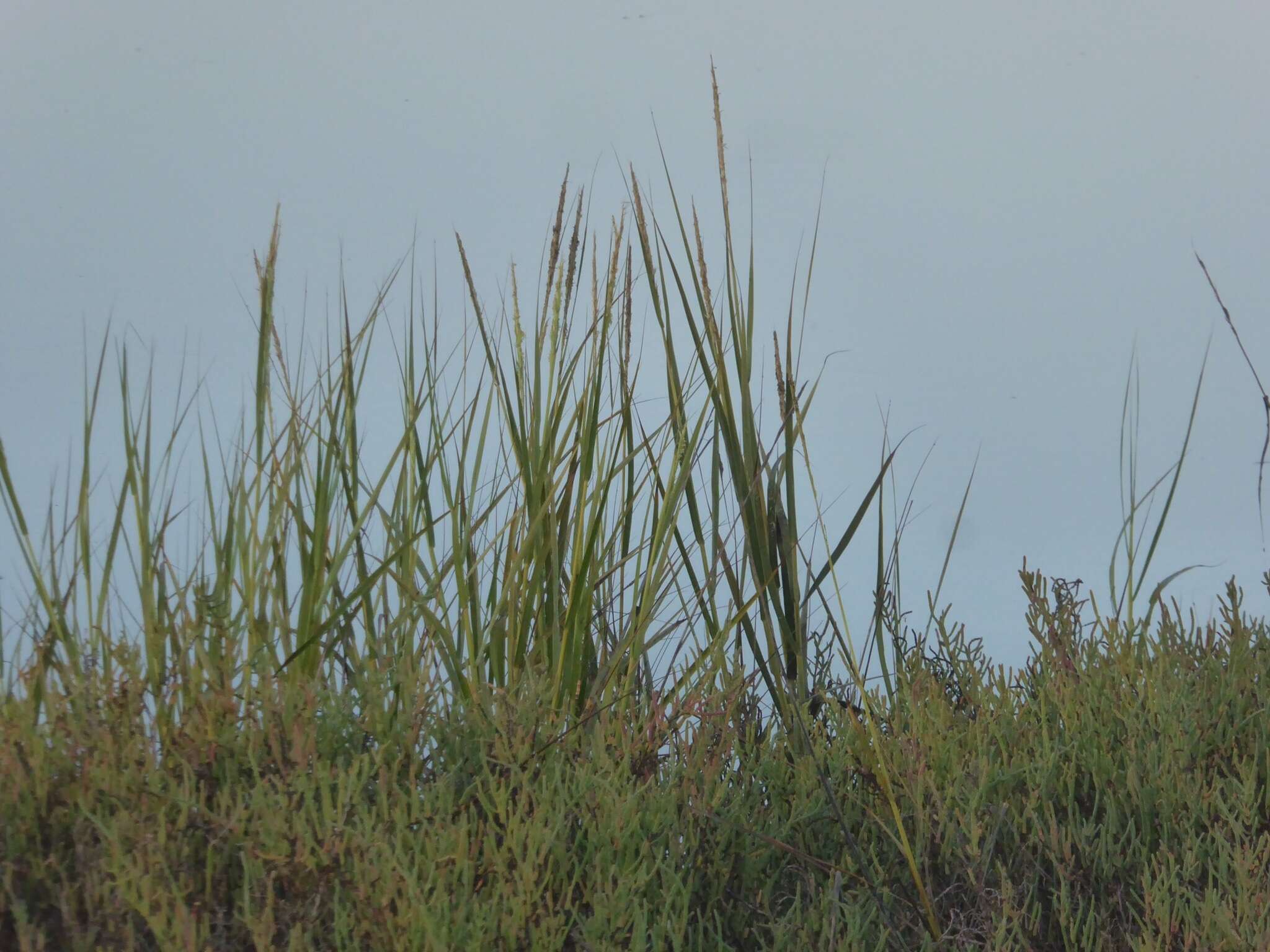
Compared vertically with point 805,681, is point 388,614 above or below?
above

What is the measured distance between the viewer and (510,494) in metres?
1.81

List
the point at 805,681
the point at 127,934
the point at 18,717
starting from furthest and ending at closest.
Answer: the point at 805,681 → the point at 18,717 → the point at 127,934

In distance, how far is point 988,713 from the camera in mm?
1602

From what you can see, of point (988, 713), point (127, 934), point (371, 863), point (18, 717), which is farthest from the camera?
point (988, 713)

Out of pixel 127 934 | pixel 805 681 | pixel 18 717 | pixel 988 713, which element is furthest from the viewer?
pixel 805 681

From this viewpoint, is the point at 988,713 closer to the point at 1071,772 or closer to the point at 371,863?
the point at 1071,772

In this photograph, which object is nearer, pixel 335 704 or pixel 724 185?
pixel 335 704

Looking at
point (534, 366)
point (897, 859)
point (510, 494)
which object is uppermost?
point (534, 366)

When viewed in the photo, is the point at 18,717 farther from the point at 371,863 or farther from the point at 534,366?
the point at 534,366

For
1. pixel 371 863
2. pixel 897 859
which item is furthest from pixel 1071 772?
pixel 371 863

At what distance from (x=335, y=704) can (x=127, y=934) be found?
0.36m

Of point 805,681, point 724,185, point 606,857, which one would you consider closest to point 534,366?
point 724,185

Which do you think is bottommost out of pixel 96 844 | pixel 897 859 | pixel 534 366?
pixel 897 859

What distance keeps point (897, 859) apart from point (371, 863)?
22.5 inches
